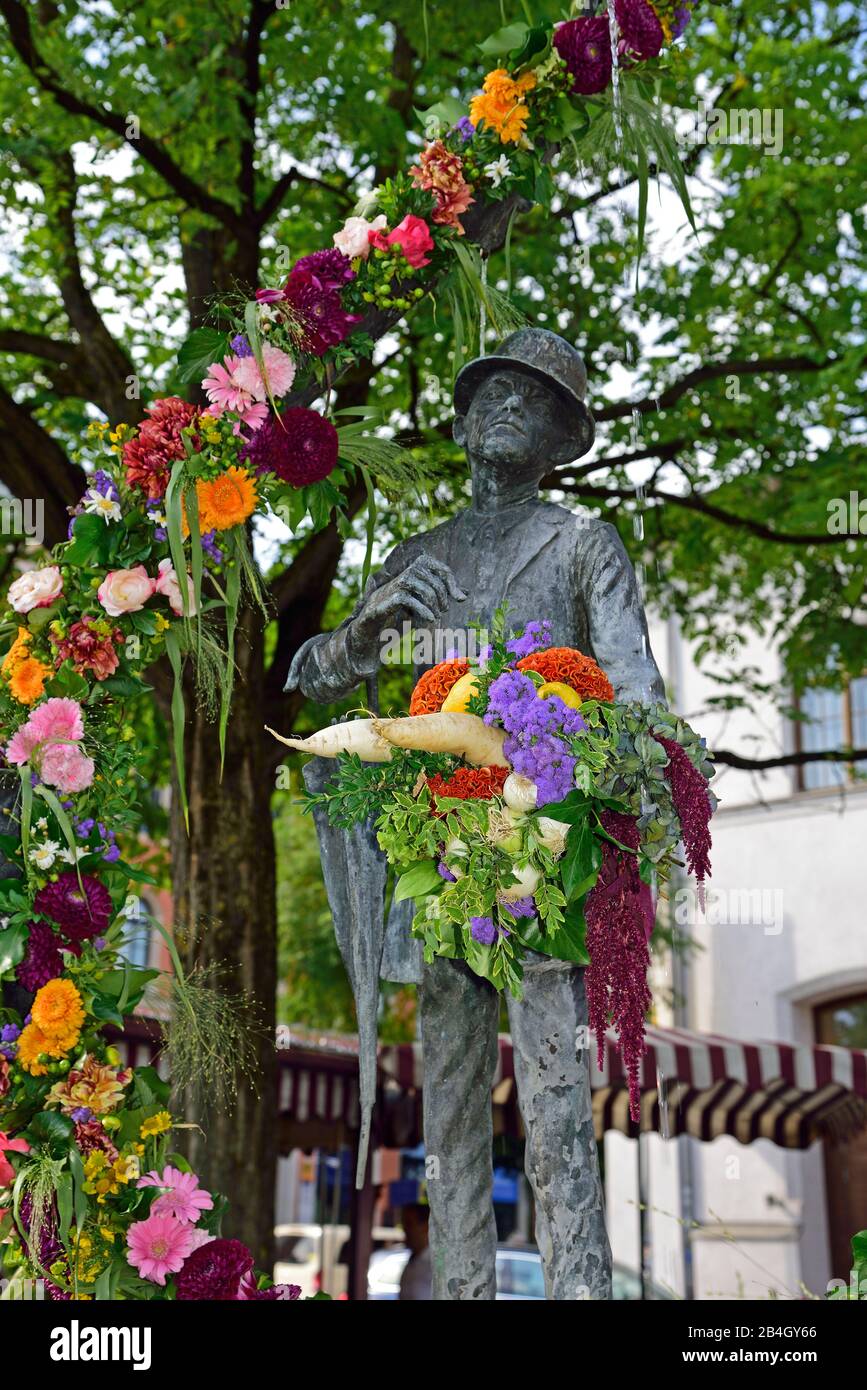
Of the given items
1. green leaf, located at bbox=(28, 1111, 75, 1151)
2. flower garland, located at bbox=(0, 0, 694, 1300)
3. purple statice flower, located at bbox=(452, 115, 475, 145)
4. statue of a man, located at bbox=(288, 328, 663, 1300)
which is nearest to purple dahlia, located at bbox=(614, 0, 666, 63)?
flower garland, located at bbox=(0, 0, 694, 1300)

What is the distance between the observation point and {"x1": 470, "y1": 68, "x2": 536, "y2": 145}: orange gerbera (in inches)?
166

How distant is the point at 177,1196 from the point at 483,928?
1162mm

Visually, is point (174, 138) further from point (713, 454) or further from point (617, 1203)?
point (617, 1203)

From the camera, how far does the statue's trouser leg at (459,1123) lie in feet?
11.1

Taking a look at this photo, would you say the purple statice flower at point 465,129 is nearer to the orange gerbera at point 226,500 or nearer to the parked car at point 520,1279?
the orange gerbera at point 226,500

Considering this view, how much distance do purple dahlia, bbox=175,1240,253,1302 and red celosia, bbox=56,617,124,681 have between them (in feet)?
4.93

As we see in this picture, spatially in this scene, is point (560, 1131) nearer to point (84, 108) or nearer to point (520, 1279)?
point (84, 108)

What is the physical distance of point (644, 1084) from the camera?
428 inches

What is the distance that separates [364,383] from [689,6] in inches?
145

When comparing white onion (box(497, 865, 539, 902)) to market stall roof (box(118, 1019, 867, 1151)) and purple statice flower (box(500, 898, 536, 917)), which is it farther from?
market stall roof (box(118, 1019, 867, 1151))

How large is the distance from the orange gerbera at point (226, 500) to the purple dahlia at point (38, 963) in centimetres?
115

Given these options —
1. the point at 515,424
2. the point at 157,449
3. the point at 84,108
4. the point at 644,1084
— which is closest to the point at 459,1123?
the point at 515,424

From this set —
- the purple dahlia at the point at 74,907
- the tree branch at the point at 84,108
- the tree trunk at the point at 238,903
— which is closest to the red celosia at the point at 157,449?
the purple dahlia at the point at 74,907
